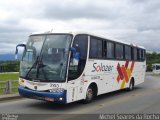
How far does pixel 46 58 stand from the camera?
42.5 feet

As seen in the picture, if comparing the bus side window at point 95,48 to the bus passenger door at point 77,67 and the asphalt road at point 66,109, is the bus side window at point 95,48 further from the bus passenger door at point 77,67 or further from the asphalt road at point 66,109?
the asphalt road at point 66,109

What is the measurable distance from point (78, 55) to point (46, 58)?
1260 mm

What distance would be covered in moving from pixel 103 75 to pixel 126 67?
4272 millimetres

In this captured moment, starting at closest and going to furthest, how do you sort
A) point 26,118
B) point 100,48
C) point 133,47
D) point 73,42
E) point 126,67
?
1. point 26,118
2. point 73,42
3. point 100,48
4. point 126,67
5. point 133,47

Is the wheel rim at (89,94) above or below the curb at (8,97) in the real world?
above

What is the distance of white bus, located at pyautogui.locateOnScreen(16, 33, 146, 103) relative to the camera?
1262 centimetres

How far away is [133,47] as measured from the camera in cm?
2212

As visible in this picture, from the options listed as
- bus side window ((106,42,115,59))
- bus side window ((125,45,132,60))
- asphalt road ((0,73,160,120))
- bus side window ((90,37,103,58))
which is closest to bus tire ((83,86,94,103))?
asphalt road ((0,73,160,120))

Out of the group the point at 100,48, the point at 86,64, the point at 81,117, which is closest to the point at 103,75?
the point at 100,48

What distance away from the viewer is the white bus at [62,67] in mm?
12625

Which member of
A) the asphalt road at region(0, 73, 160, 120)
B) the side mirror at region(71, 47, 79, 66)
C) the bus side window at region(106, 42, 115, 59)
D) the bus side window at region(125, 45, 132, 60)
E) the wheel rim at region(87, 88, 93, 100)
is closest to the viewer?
the asphalt road at region(0, 73, 160, 120)

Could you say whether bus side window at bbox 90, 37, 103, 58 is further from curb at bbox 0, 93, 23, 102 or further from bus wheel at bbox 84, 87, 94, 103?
curb at bbox 0, 93, 23, 102

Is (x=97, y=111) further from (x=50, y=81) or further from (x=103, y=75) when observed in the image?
(x=103, y=75)

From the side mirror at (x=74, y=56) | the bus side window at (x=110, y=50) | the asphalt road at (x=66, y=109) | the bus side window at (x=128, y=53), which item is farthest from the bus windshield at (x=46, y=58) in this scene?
the bus side window at (x=128, y=53)
